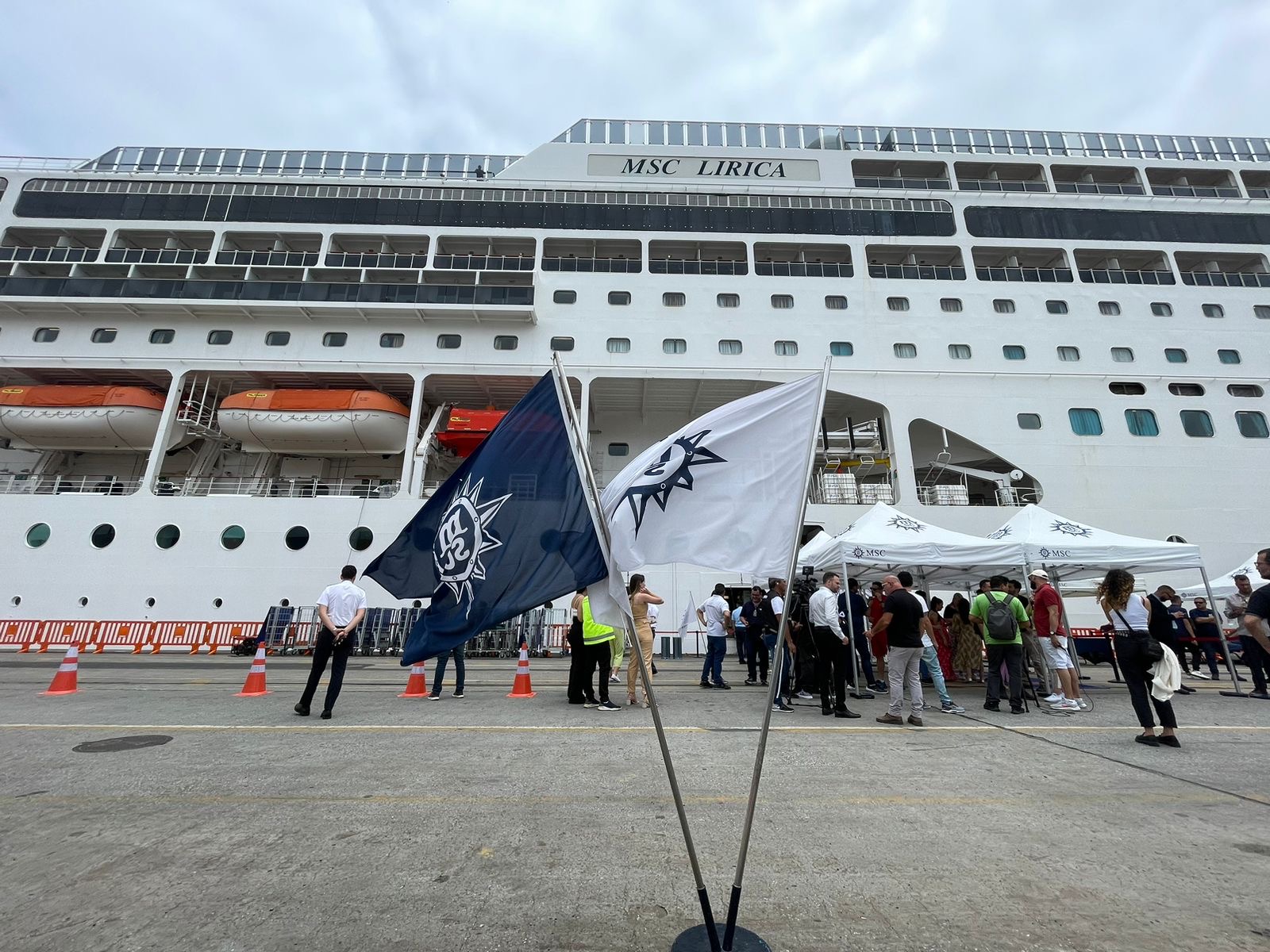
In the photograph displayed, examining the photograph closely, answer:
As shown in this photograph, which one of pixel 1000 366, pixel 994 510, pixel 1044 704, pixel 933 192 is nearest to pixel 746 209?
pixel 933 192

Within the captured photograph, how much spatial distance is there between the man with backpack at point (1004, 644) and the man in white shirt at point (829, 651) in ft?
6.11

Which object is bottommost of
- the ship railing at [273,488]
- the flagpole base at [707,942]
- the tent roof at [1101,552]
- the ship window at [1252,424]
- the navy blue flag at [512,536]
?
the flagpole base at [707,942]

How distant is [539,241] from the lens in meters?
20.9

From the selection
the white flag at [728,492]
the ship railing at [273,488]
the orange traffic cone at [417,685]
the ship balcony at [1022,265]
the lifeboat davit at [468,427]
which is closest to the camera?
the white flag at [728,492]

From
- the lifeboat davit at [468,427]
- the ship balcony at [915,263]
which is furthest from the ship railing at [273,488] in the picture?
the ship balcony at [915,263]

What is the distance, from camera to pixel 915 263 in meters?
21.3

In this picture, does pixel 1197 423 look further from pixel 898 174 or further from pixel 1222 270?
pixel 898 174

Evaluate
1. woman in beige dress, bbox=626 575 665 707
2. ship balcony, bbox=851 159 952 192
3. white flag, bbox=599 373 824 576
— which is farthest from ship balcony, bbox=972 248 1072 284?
white flag, bbox=599 373 824 576

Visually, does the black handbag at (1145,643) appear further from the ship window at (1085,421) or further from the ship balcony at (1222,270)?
the ship balcony at (1222,270)

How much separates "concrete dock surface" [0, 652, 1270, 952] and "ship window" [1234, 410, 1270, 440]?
17.5 metres

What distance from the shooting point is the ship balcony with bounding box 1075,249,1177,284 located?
20141mm

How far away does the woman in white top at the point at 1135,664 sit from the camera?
15.7 ft

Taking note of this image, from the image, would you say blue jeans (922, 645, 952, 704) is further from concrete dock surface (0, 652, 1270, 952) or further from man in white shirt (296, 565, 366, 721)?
man in white shirt (296, 565, 366, 721)

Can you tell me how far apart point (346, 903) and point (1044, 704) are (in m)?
8.02
